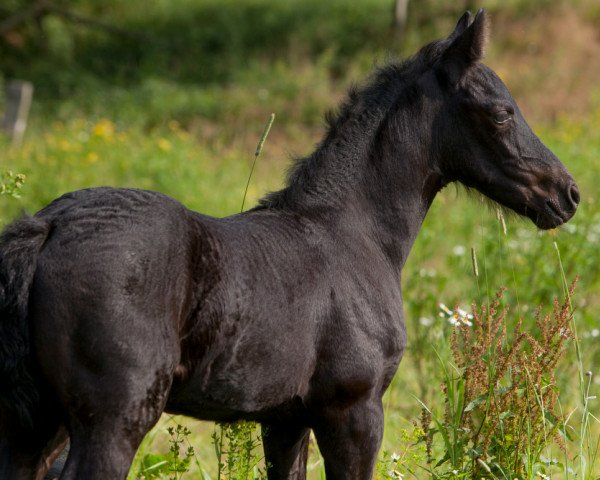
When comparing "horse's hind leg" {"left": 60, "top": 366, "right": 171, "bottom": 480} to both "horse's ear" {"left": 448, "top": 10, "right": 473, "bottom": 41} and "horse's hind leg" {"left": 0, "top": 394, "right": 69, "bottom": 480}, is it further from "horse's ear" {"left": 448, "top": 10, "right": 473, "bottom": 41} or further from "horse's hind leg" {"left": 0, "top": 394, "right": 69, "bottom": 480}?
"horse's ear" {"left": 448, "top": 10, "right": 473, "bottom": 41}

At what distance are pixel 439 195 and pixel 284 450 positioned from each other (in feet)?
26.5

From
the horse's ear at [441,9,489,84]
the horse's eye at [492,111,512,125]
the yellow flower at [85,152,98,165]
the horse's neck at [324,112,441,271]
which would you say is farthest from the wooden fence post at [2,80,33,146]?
the horse's eye at [492,111,512,125]

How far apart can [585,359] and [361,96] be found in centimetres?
359

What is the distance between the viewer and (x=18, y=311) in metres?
2.72

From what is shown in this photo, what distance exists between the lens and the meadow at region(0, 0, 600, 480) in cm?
389

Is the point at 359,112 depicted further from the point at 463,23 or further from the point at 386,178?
the point at 463,23

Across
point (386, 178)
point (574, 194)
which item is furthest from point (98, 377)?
point (574, 194)

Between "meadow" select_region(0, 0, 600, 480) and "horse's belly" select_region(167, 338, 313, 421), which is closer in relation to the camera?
"horse's belly" select_region(167, 338, 313, 421)

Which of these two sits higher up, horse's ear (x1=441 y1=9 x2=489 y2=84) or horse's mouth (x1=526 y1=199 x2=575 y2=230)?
horse's ear (x1=441 y1=9 x2=489 y2=84)

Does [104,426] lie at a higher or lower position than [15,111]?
higher

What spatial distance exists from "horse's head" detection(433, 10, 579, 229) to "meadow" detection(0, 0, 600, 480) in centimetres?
27

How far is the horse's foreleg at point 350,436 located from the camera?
327 cm

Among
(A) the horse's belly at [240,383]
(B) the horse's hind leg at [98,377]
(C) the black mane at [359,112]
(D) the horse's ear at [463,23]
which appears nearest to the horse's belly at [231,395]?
(A) the horse's belly at [240,383]

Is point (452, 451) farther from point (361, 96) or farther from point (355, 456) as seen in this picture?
point (361, 96)
